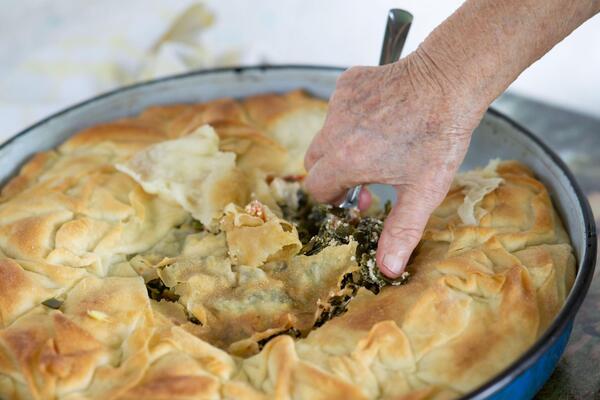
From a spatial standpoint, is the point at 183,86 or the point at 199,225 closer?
the point at 199,225

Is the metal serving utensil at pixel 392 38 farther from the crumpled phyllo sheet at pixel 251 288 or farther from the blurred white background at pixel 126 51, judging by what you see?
the blurred white background at pixel 126 51

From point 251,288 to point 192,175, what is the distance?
1.40 feet

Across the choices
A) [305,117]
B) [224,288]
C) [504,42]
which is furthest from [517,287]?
[305,117]

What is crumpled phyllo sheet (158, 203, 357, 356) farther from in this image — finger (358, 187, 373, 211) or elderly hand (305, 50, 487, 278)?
finger (358, 187, 373, 211)

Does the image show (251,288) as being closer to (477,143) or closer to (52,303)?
(52,303)

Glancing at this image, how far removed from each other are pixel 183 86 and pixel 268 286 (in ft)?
3.05

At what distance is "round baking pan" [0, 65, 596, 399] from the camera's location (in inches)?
49.1

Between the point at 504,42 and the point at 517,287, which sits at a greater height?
the point at 504,42

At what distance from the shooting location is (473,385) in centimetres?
123

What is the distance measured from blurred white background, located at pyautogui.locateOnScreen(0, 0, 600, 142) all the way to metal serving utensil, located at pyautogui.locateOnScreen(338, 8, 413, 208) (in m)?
1.23

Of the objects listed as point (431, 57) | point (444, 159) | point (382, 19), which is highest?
point (431, 57)

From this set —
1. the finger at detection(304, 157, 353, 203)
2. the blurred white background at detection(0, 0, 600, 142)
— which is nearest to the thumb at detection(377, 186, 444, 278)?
the finger at detection(304, 157, 353, 203)

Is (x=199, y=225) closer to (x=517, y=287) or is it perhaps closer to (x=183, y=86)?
(x=183, y=86)

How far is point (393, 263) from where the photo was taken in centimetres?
144
